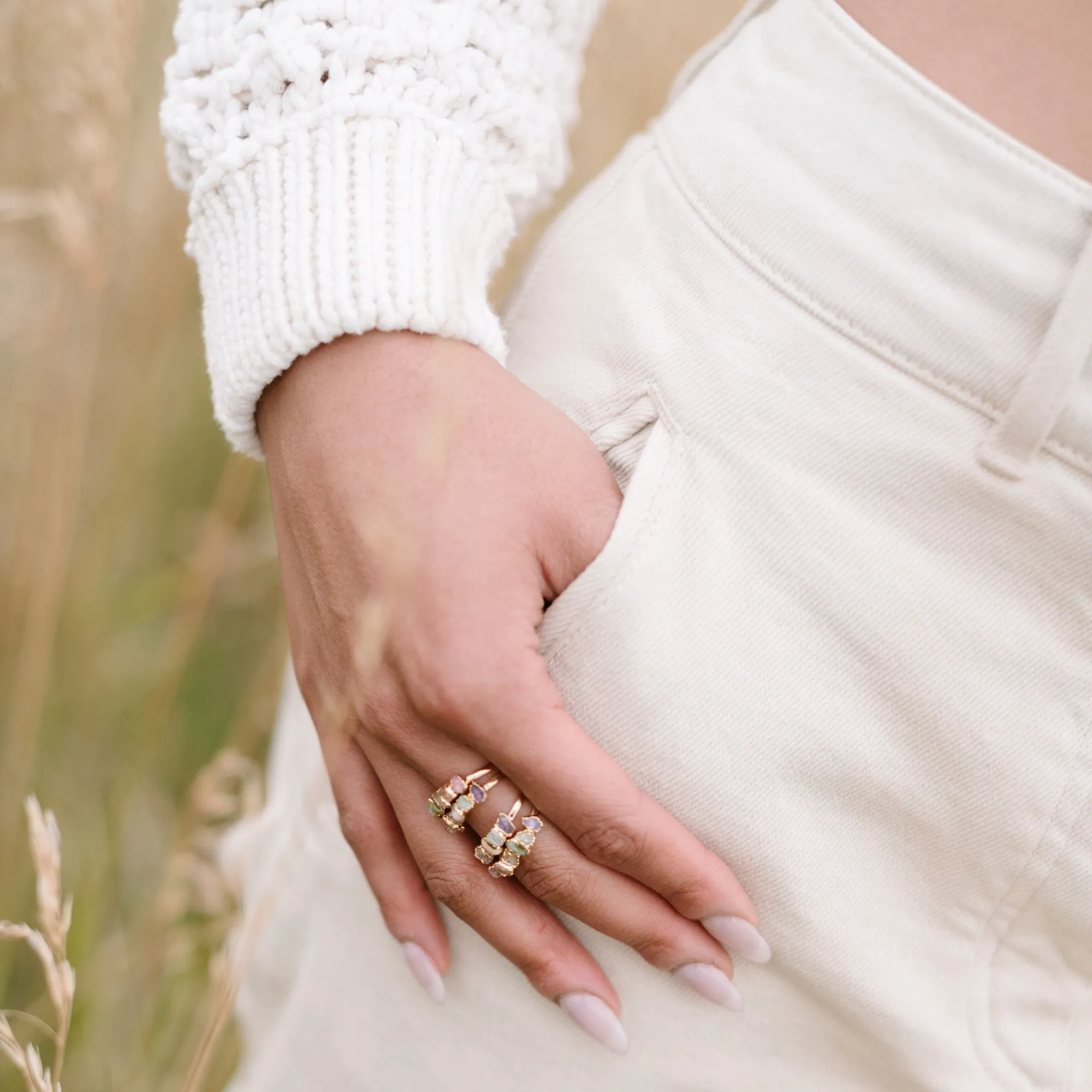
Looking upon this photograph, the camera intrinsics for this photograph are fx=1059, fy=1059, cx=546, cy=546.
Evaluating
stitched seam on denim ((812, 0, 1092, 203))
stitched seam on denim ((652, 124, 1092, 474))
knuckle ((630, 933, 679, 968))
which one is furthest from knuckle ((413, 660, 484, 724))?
stitched seam on denim ((812, 0, 1092, 203))

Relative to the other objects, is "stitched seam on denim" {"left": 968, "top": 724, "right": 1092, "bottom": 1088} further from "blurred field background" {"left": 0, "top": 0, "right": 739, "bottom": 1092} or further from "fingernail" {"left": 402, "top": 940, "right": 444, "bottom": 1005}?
"blurred field background" {"left": 0, "top": 0, "right": 739, "bottom": 1092}

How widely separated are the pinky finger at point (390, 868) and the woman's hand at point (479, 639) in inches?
1.5

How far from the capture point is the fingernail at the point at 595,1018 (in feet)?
2.55

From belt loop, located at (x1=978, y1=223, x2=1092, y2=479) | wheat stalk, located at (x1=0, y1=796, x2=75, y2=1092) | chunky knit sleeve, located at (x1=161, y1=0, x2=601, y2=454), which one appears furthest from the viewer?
chunky knit sleeve, located at (x1=161, y1=0, x2=601, y2=454)

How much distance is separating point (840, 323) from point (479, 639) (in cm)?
33

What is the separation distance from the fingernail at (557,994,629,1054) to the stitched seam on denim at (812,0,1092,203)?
65cm

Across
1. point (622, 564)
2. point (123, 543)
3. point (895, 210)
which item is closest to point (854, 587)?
point (622, 564)

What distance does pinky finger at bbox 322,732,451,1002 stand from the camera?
0.85 m

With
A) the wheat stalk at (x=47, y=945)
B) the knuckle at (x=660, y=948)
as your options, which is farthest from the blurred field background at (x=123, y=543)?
the knuckle at (x=660, y=948)

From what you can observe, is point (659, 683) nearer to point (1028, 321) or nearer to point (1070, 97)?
point (1028, 321)

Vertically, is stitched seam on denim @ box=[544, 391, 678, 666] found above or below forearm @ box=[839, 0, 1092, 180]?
below

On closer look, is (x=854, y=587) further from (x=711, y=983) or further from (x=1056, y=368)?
(x=711, y=983)

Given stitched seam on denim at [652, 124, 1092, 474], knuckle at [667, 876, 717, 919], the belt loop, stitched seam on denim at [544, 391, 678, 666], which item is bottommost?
knuckle at [667, 876, 717, 919]

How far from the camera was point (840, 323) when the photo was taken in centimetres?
74
